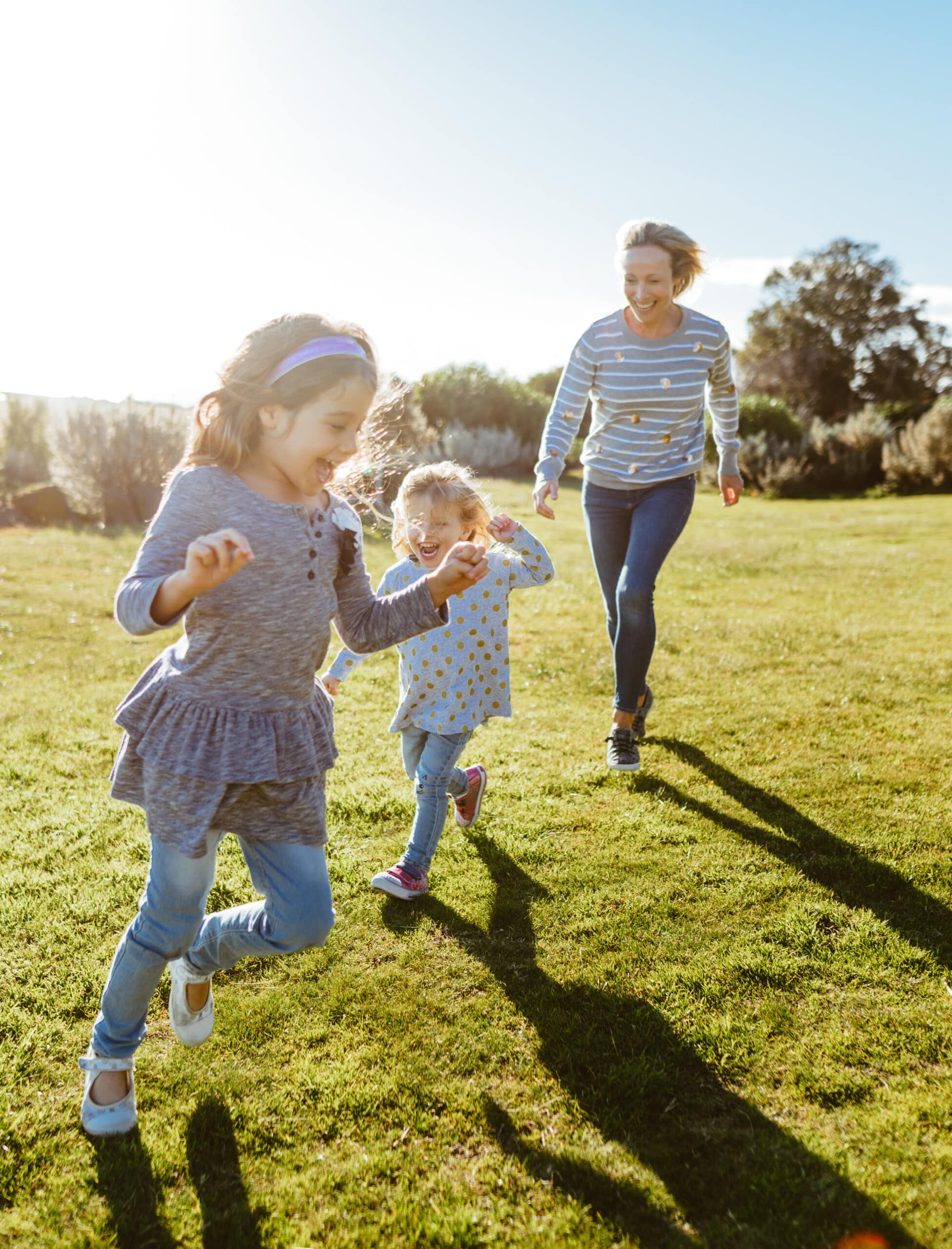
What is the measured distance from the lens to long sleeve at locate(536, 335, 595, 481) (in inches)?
186

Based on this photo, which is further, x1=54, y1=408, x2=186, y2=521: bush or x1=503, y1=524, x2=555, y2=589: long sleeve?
x1=54, y1=408, x2=186, y2=521: bush

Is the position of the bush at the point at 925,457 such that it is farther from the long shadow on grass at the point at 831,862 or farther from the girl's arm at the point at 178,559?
the girl's arm at the point at 178,559

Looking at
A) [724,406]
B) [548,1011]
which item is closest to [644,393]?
[724,406]

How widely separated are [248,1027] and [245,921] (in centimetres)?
45

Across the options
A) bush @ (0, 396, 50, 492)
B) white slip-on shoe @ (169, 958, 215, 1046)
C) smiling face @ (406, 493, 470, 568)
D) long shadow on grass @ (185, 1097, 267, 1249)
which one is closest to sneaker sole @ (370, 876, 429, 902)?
white slip-on shoe @ (169, 958, 215, 1046)

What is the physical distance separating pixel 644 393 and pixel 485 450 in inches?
649

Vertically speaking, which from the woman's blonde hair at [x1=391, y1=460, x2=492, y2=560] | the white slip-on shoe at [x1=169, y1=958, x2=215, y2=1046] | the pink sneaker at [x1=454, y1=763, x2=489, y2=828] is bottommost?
the white slip-on shoe at [x1=169, y1=958, x2=215, y2=1046]

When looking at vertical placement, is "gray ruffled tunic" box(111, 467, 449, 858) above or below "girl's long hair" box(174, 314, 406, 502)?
below

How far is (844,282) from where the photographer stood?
1448 inches

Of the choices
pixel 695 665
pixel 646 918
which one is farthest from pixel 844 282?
pixel 646 918

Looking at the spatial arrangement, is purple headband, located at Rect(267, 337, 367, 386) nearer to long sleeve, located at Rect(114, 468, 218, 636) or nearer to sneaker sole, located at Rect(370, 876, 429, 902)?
long sleeve, located at Rect(114, 468, 218, 636)

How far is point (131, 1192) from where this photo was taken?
2203mm

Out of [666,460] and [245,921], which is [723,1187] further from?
[666,460]

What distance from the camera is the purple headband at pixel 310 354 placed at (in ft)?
7.60
